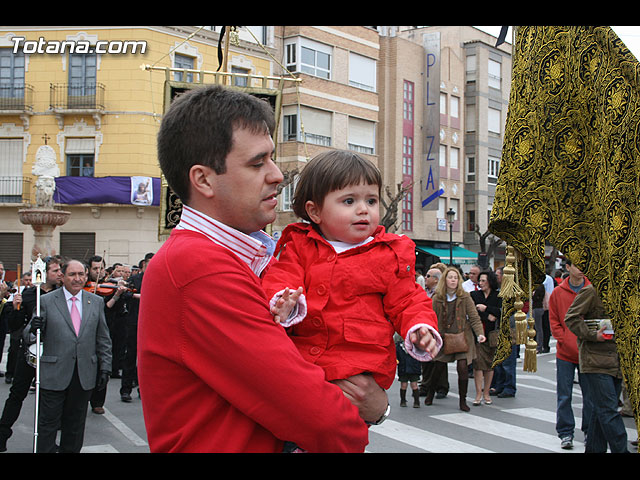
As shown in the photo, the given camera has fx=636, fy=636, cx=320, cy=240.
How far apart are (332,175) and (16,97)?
29433 mm

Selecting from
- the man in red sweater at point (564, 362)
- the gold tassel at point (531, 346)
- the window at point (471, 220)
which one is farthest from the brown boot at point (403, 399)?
the window at point (471, 220)

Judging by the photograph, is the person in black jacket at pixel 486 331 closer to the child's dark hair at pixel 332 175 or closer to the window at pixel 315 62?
the child's dark hair at pixel 332 175

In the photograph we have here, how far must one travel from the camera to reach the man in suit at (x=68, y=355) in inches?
251

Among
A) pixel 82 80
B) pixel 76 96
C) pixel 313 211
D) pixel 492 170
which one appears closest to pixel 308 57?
pixel 82 80

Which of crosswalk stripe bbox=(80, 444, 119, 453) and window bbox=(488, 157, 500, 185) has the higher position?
window bbox=(488, 157, 500, 185)

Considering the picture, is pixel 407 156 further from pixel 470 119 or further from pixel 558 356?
pixel 558 356

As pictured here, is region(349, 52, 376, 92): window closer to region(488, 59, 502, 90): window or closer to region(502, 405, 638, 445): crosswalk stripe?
region(488, 59, 502, 90): window

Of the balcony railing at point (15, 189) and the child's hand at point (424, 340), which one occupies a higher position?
the balcony railing at point (15, 189)

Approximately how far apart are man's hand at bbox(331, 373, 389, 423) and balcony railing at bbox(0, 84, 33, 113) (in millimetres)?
29186

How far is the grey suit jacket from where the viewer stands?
6.41m

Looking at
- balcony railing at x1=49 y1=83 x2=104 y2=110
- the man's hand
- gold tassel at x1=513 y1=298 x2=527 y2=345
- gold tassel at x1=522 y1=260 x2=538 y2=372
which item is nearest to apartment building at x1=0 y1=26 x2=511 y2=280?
balcony railing at x1=49 y1=83 x2=104 y2=110

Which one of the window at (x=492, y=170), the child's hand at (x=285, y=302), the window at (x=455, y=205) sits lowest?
the child's hand at (x=285, y=302)

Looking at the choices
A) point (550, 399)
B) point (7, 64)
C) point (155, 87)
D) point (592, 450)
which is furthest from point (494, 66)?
point (592, 450)

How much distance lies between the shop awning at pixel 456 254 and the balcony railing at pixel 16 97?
827 inches
